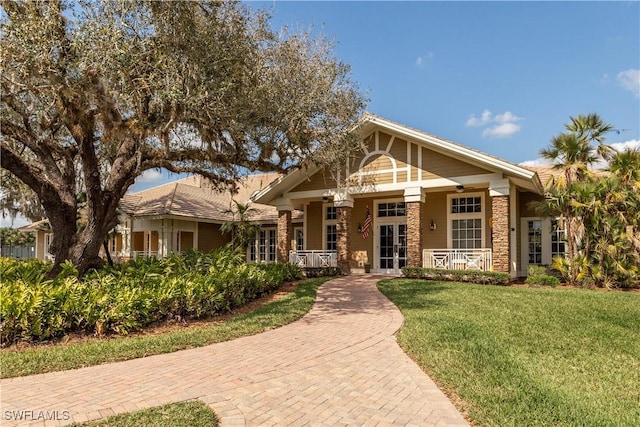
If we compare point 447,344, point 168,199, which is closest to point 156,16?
point 447,344

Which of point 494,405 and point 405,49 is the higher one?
point 405,49

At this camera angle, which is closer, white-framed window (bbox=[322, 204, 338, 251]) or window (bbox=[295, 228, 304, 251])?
white-framed window (bbox=[322, 204, 338, 251])

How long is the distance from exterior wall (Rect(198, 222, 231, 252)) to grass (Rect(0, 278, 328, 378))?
14.9 m

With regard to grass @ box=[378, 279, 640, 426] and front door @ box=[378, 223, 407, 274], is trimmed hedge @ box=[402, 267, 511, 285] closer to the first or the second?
front door @ box=[378, 223, 407, 274]

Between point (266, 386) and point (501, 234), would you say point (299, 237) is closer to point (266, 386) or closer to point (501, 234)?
point (501, 234)

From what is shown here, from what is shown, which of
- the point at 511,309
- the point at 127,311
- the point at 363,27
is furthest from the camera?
the point at 363,27

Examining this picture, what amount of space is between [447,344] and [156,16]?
7.87 metres

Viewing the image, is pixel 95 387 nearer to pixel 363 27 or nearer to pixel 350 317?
pixel 350 317

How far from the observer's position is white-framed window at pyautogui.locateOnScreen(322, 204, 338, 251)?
20.0 m

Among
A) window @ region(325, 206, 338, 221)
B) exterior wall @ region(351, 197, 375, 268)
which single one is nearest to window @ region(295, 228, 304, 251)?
window @ region(325, 206, 338, 221)

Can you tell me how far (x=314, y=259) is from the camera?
60.0 feet

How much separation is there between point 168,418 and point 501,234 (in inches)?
518

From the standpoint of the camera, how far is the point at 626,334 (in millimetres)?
7707

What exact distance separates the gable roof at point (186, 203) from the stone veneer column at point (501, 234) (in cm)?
1071
